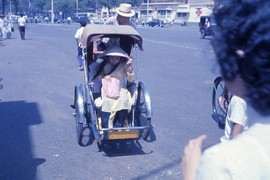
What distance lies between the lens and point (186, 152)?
1.29m

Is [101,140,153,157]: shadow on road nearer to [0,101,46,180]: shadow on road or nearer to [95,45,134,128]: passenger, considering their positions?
[95,45,134,128]: passenger

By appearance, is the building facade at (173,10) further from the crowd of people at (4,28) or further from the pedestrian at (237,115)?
the pedestrian at (237,115)

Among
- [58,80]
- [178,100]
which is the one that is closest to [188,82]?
[178,100]

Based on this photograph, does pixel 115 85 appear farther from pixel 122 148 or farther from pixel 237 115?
pixel 237 115

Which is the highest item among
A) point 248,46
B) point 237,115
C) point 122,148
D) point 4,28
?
point 248,46

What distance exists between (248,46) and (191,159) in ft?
1.39

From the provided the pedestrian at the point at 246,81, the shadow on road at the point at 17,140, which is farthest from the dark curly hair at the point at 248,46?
the shadow on road at the point at 17,140

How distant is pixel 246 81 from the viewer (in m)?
1.07

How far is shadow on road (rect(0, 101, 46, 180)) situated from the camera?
4.37m

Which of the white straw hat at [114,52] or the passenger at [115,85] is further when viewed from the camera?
the white straw hat at [114,52]

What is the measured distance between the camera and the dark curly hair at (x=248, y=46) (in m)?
1.00

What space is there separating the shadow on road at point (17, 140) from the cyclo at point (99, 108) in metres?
0.77

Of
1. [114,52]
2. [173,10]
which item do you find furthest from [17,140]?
[173,10]

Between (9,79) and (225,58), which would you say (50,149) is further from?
(9,79)
